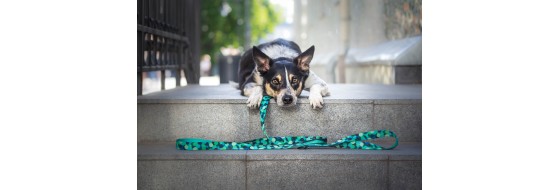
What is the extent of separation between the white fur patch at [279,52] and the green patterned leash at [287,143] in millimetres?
1366

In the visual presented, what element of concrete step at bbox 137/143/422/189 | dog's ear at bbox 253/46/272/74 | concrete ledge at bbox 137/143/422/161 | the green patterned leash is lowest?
concrete step at bbox 137/143/422/189

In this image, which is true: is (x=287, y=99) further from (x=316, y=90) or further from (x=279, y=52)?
(x=279, y=52)

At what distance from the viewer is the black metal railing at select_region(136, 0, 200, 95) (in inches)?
194

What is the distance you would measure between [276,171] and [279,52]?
199 centimetres

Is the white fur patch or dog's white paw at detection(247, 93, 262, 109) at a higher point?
the white fur patch

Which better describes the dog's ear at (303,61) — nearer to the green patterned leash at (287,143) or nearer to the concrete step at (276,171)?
the green patterned leash at (287,143)

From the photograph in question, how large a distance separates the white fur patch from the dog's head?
0.56 metres

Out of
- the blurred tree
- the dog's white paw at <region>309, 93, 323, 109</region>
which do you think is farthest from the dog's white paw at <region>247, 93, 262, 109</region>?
the blurred tree

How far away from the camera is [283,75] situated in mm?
4383

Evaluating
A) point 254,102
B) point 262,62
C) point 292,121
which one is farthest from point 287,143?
point 262,62

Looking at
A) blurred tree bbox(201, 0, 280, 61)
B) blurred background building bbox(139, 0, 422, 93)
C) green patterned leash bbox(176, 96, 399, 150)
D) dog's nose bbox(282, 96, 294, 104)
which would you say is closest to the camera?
green patterned leash bbox(176, 96, 399, 150)

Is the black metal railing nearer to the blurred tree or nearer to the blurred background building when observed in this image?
the blurred background building
